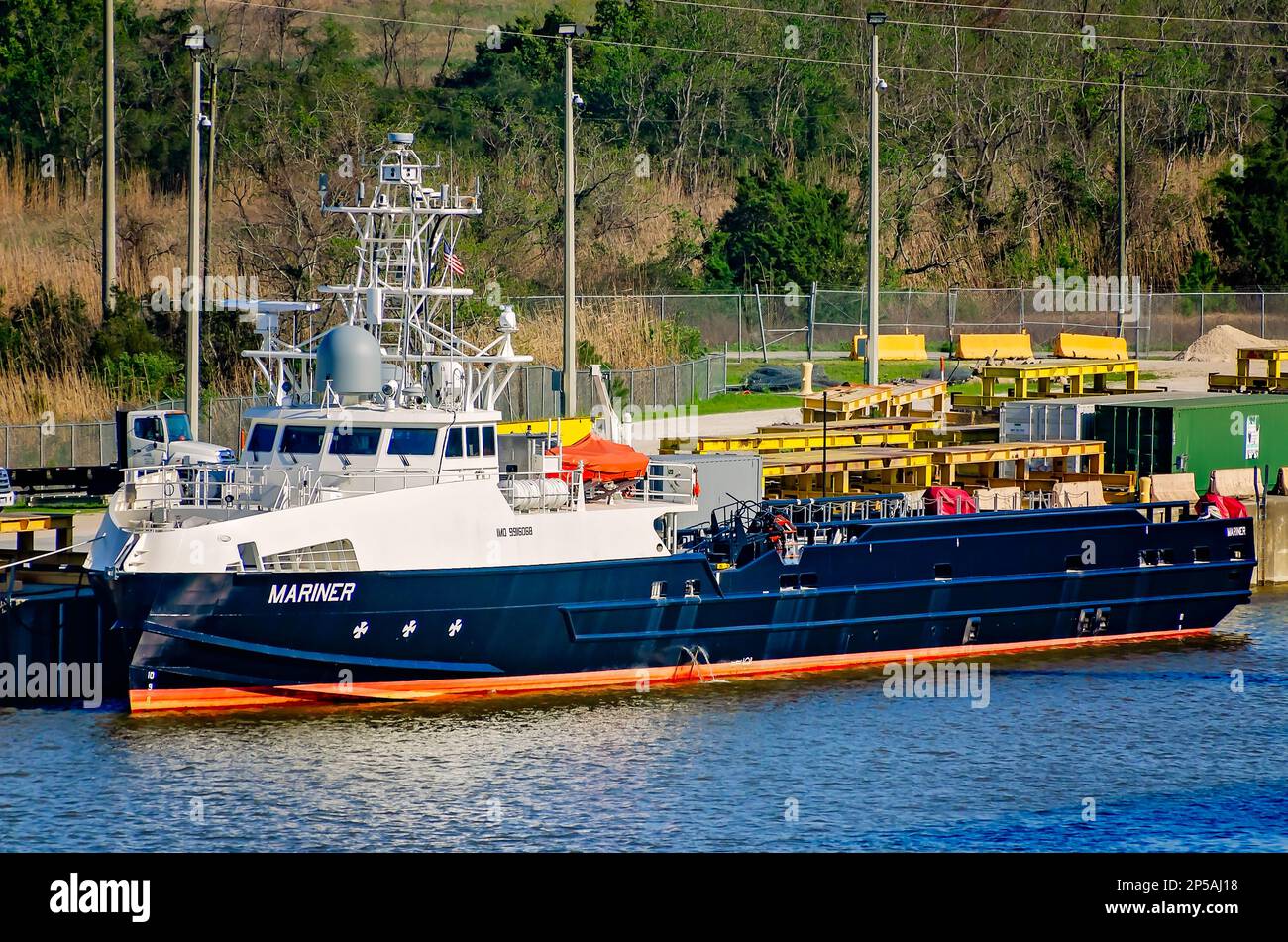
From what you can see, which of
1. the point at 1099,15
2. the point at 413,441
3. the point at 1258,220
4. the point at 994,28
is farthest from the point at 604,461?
the point at 1099,15

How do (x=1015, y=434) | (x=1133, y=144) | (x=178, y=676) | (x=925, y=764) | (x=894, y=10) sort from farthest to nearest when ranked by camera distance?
1. (x=894, y=10)
2. (x=1133, y=144)
3. (x=1015, y=434)
4. (x=178, y=676)
5. (x=925, y=764)

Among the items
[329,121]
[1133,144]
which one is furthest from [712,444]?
[1133,144]

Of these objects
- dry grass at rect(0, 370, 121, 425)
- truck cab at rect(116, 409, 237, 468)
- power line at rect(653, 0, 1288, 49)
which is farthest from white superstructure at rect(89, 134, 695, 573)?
power line at rect(653, 0, 1288, 49)

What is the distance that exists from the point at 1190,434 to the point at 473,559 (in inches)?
814

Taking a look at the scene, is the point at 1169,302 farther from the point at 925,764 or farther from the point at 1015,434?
the point at 925,764

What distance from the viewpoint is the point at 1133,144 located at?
3305 inches

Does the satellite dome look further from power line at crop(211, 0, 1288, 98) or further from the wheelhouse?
power line at crop(211, 0, 1288, 98)

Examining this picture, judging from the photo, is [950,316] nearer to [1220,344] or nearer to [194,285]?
[1220,344]

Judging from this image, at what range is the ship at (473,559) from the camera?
95.2ft

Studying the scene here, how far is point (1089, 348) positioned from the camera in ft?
183

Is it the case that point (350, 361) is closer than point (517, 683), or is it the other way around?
point (350, 361)

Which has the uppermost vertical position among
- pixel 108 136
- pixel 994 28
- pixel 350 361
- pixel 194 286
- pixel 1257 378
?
pixel 994 28

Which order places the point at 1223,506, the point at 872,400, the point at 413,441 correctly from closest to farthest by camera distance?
the point at 413,441 < the point at 1223,506 < the point at 872,400
